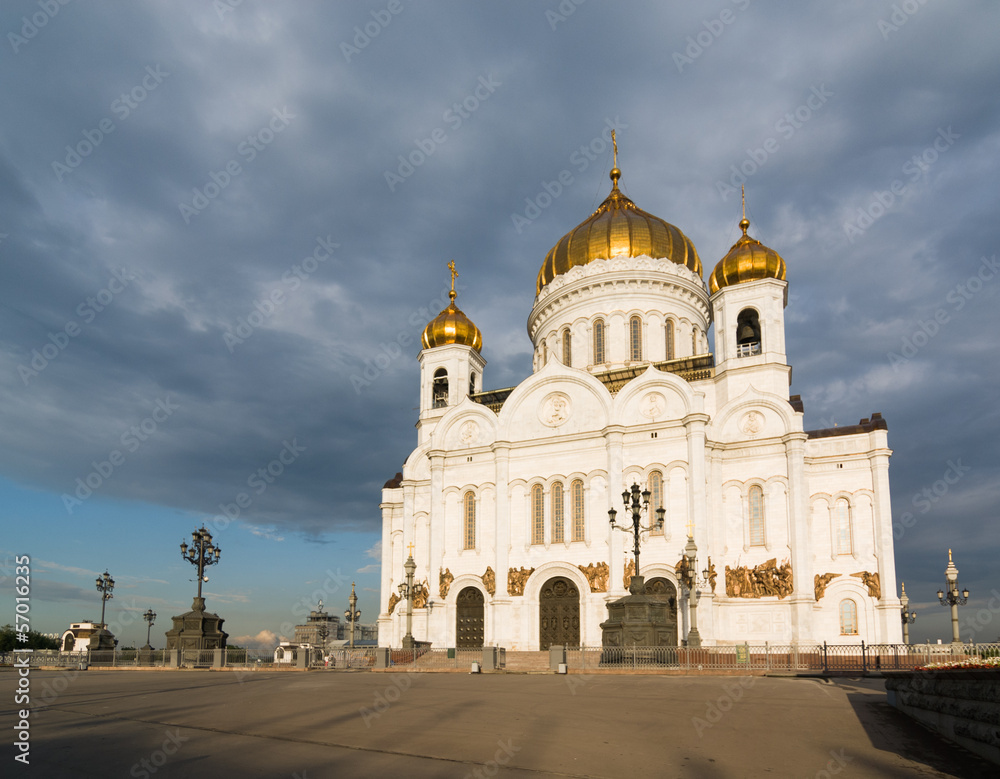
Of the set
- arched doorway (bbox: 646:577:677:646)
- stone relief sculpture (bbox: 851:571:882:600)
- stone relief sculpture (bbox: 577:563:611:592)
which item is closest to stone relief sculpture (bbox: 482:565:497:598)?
stone relief sculpture (bbox: 577:563:611:592)

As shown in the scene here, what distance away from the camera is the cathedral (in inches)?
1192

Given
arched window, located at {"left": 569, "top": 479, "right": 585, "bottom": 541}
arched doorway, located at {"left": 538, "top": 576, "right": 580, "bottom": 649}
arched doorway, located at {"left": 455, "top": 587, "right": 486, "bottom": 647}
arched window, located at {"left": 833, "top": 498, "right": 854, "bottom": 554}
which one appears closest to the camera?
arched window, located at {"left": 833, "top": 498, "right": 854, "bottom": 554}

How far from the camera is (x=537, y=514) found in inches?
1366

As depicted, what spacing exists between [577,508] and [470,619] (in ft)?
23.3

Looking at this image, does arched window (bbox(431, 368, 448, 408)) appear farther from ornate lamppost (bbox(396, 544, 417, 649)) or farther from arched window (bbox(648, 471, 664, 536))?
arched window (bbox(648, 471, 664, 536))

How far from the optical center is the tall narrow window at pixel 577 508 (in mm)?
33344

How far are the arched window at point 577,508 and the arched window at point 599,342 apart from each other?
26.3ft

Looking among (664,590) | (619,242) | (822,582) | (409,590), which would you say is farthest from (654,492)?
(619,242)

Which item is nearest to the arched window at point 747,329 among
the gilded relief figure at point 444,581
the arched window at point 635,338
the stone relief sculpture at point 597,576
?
the arched window at point 635,338

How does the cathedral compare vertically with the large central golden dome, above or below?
below

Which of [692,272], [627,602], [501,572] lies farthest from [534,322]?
[627,602]

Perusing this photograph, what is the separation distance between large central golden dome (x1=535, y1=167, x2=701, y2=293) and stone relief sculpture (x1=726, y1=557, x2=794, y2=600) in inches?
671

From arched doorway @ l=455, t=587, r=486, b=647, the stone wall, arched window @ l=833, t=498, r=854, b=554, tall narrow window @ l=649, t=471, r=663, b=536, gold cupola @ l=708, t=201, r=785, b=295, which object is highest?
gold cupola @ l=708, t=201, r=785, b=295

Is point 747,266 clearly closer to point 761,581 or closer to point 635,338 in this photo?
point 635,338
